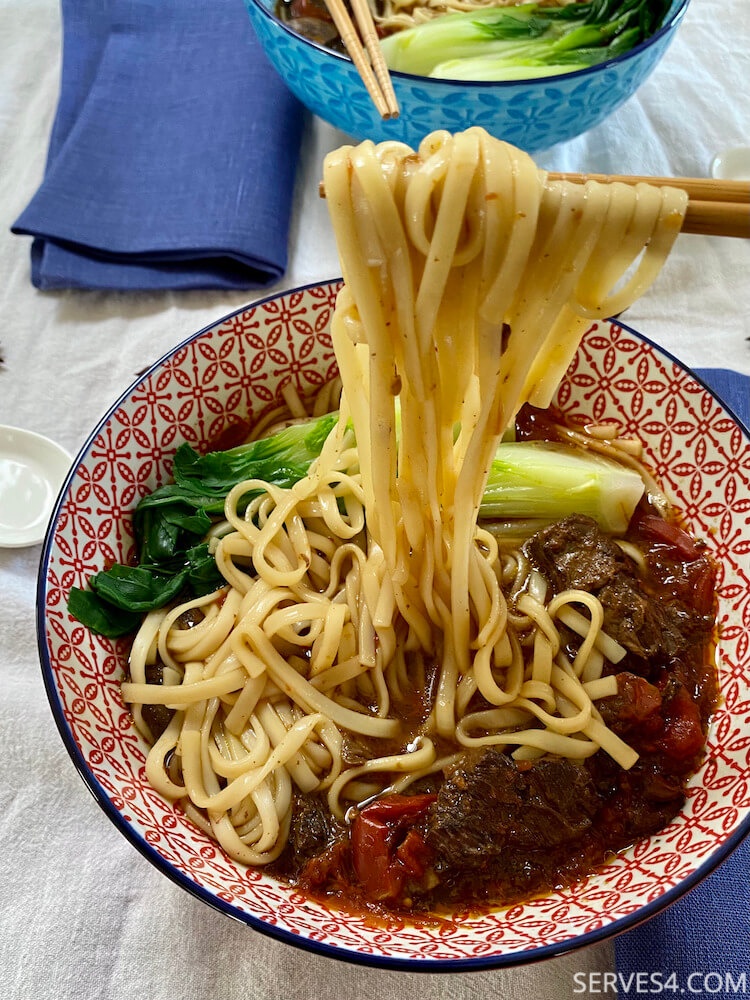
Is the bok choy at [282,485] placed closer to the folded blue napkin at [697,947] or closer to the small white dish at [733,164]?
the folded blue napkin at [697,947]

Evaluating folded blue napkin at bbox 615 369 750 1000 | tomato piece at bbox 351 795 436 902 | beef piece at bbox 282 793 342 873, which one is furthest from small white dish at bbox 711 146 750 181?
beef piece at bbox 282 793 342 873

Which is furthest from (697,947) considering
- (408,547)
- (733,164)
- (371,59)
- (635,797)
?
(733,164)

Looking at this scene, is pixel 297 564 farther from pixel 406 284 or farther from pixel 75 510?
pixel 406 284

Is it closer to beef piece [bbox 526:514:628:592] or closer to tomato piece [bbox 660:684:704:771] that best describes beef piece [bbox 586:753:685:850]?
tomato piece [bbox 660:684:704:771]

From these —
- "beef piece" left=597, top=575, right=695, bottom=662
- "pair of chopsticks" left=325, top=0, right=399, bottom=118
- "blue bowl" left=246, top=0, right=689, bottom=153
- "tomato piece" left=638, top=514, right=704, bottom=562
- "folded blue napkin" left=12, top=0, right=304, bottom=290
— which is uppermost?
"pair of chopsticks" left=325, top=0, right=399, bottom=118

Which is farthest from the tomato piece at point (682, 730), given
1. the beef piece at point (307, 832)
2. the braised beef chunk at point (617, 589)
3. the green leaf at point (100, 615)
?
the green leaf at point (100, 615)

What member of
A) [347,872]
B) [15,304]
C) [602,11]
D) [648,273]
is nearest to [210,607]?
[347,872]
